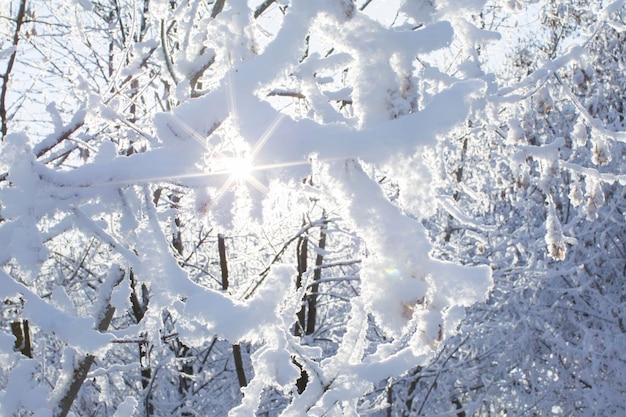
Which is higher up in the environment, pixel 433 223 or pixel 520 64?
pixel 520 64

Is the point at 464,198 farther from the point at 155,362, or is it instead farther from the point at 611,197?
the point at 155,362

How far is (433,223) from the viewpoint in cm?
927

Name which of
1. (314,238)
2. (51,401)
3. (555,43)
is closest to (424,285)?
(51,401)

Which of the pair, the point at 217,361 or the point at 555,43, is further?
the point at 555,43

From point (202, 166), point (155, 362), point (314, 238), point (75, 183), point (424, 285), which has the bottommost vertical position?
point (424, 285)

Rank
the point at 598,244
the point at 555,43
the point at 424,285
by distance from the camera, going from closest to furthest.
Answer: the point at 424,285
the point at 598,244
the point at 555,43

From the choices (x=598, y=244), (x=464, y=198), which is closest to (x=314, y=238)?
(x=464, y=198)

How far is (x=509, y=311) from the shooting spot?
8.44 m

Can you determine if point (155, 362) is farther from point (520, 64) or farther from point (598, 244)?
point (520, 64)

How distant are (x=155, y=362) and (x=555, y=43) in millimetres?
9231

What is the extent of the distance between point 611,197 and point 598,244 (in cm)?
78

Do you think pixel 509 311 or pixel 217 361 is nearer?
pixel 217 361

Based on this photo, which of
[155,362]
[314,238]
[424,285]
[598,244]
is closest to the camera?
[424,285]

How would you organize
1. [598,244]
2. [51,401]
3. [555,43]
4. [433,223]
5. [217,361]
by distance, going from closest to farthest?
[51,401]
[217,361]
[598,244]
[433,223]
[555,43]
